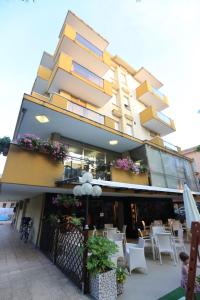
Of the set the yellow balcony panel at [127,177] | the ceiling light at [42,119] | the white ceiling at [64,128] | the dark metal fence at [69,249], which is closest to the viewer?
the dark metal fence at [69,249]

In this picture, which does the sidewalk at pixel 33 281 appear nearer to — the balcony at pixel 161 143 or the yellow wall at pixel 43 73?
the balcony at pixel 161 143

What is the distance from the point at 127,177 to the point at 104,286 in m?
6.24

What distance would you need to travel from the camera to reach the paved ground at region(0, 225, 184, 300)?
3775mm

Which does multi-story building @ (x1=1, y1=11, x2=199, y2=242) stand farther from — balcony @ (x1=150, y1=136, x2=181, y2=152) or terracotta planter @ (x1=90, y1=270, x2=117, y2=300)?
terracotta planter @ (x1=90, y1=270, x2=117, y2=300)

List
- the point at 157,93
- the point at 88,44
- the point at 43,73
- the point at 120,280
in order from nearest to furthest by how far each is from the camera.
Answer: the point at 120,280 → the point at 43,73 → the point at 88,44 → the point at 157,93

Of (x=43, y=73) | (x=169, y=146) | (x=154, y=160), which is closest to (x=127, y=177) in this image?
(x=154, y=160)

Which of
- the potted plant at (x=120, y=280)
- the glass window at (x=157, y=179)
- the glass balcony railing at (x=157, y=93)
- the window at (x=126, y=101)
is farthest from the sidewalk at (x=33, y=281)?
the glass balcony railing at (x=157, y=93)

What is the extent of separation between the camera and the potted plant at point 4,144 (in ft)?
19.5

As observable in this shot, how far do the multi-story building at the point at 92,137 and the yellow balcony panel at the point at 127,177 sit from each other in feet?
0.19

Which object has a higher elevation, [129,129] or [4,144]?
[129,129]

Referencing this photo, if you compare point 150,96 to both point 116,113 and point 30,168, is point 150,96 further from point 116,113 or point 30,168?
point 30,168

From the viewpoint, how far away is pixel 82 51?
41.1ft

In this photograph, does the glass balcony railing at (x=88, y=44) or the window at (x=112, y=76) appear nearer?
the glass balcony railing at (x=88, y=44)

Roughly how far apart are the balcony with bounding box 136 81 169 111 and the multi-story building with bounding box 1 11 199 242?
133 millimetres
